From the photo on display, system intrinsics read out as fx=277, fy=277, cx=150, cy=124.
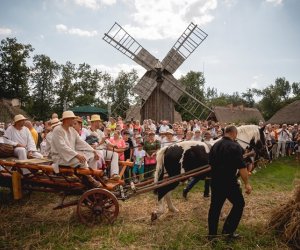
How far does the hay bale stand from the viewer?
4641 millimetres

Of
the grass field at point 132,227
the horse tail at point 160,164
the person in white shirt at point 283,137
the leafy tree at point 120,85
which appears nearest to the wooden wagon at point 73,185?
the grass field at point 132,227

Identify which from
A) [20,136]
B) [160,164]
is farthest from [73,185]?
[20,136]

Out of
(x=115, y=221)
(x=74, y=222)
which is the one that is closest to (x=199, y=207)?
(x=115, y=221)

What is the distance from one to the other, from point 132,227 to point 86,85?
53.3 meters

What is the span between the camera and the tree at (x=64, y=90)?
52594 millimetres

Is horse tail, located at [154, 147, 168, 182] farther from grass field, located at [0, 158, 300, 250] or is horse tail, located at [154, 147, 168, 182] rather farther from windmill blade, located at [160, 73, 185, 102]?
windmill blade, located at [160, 73, 185, 102]

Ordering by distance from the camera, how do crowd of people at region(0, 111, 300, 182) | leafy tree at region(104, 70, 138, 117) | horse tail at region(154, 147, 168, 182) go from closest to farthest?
crowd of people at region(0, 111, 300, 182), horse tail at region(154, 147, 168, 182), leafy tree at region(104, 70, 138, 117)

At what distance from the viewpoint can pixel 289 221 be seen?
16.0ft

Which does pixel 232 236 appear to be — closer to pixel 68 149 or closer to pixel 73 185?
pixel 73 185

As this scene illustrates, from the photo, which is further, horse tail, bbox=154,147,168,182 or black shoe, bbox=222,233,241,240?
horse tail, bbox=154,147,168,182

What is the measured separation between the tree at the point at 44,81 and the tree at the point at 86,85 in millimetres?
4577

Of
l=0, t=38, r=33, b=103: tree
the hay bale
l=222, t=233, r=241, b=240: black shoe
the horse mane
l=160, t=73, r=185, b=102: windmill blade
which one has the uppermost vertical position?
l=0, t=38, r=33, b=103: tree

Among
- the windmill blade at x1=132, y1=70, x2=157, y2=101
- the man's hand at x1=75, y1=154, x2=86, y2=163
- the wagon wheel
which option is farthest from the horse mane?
the windmill blade at x1=132, y1=70, x2=157, y2=101

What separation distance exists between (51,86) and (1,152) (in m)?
50.9
